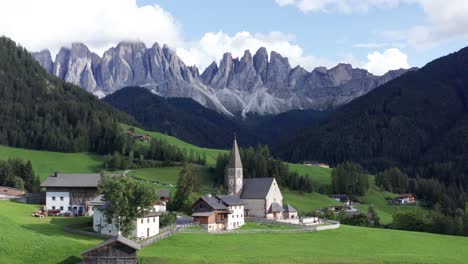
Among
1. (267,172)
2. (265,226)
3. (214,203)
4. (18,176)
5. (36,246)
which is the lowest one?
(265,226)

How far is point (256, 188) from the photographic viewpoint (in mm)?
126750

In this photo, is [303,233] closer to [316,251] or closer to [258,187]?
[316,251]

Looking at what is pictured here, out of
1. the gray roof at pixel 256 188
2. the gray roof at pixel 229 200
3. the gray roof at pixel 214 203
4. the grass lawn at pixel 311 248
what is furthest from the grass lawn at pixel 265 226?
the gray roof at pixel 256 188

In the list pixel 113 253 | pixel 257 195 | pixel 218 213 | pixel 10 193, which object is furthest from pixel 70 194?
pixel 113 253

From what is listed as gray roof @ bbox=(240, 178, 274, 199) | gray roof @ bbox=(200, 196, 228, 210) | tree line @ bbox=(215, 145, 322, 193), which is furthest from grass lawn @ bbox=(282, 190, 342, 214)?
gray roof @ bbox=(200, 196, 228, 210)

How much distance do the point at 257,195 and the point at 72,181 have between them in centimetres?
4199

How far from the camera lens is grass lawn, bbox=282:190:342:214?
163m

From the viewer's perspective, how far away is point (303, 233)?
3851 inches

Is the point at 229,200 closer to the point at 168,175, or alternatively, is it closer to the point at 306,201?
the point at 306,201

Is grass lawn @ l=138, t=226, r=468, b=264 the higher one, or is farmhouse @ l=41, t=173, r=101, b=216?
farmhouse @ l=41, t=173, r=101, b=216

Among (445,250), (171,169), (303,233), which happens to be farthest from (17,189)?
(445,250)

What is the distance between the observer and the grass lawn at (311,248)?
228ft

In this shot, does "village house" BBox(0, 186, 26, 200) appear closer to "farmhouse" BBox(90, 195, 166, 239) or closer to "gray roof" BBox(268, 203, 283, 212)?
"farmhouse" BBox(90, 195, 166, 239)

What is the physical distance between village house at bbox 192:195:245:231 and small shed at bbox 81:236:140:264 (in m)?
33.4
